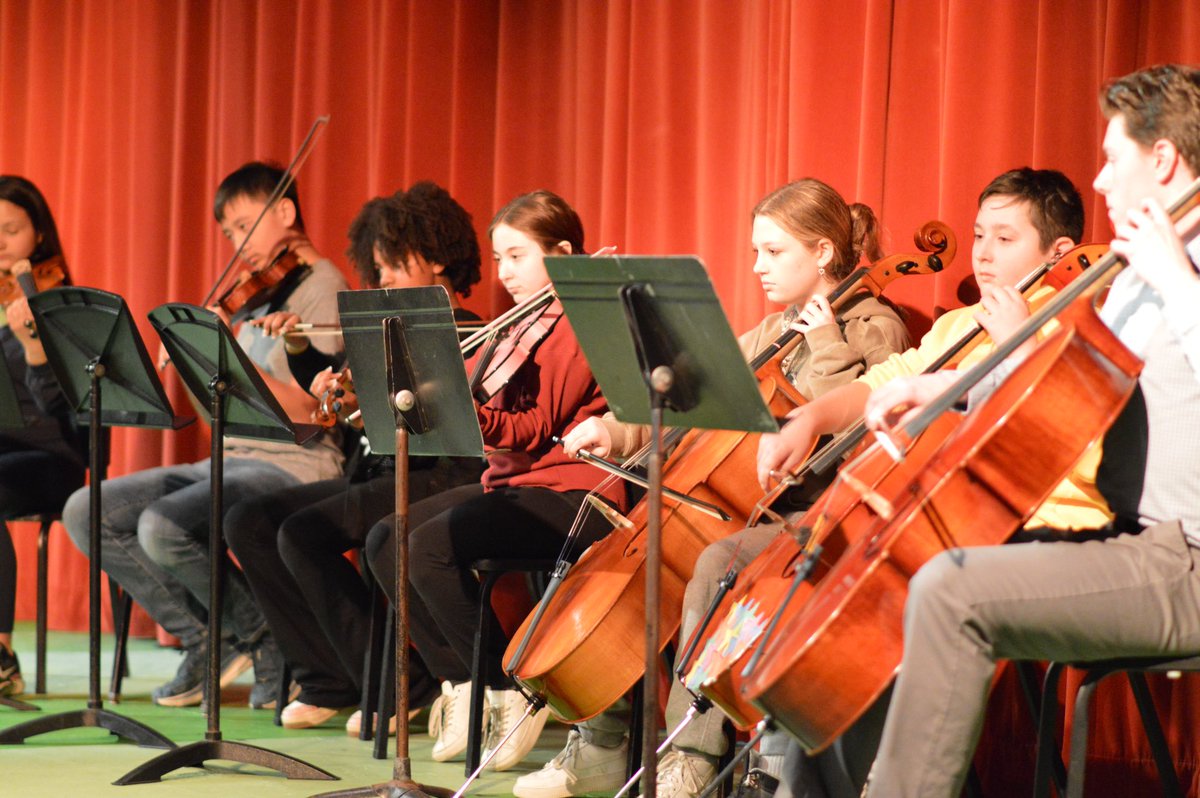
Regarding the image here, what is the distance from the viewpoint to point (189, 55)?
5.09 meters

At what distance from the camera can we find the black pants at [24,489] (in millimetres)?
4016

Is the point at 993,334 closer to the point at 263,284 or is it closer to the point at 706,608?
the point at 706,608

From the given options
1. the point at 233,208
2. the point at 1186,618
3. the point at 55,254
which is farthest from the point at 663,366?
the point at 55,254

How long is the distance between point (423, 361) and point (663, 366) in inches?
25.2

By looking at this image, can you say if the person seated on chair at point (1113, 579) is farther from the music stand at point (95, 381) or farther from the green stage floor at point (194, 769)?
Result: the music stand at point (95, 381)

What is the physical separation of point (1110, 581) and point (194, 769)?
2094 millimetres

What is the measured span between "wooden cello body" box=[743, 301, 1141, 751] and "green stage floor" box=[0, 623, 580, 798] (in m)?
1.34

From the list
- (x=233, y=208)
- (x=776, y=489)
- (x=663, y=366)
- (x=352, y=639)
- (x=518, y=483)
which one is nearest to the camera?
(x=663, y=366)

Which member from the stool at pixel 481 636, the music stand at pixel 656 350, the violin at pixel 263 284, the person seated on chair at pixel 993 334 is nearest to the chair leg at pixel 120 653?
the violin at pixel 263 284

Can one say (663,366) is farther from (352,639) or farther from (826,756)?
(352,639)

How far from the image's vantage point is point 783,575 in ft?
6.89

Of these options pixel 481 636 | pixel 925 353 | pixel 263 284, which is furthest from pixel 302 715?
pixel 925 353

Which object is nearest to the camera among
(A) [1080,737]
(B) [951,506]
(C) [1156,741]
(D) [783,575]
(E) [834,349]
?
(B) [951,506]

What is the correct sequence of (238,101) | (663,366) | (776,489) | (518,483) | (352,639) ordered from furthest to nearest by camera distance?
(238,101) < (352,639) < (518,483) < (776,489) < (663,366)
